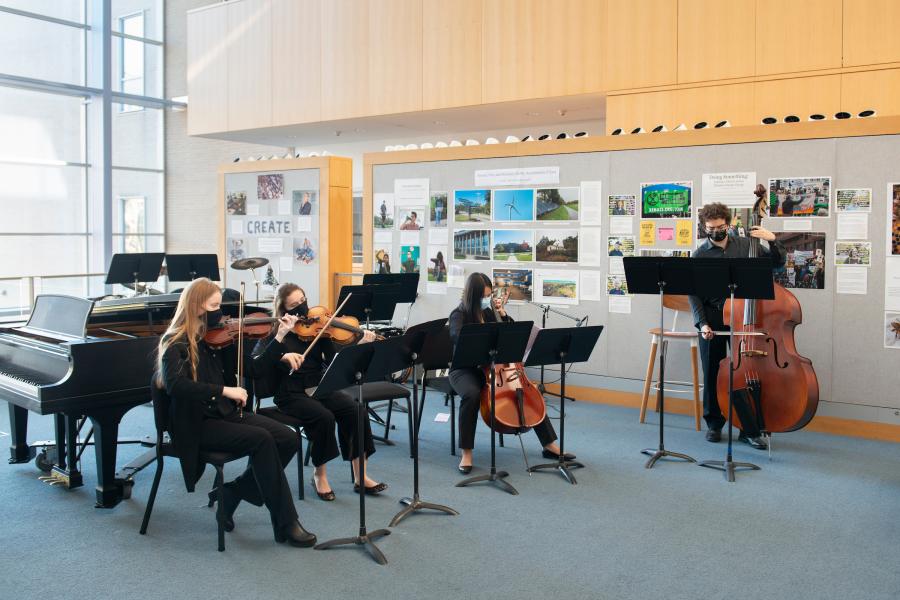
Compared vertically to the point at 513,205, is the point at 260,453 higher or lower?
lower

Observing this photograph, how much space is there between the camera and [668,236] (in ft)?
23.9

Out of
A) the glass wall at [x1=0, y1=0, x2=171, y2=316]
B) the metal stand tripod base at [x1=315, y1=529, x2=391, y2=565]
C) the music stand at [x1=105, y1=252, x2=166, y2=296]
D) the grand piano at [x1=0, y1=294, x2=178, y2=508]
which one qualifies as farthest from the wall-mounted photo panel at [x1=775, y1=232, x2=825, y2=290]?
the glass wall at [x1=0, y1=0, x2=171, y2=316]

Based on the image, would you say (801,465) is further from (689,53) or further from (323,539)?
(689,53)

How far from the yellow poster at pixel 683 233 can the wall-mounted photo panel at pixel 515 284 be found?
1490 mm

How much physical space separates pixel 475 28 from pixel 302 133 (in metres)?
3.79

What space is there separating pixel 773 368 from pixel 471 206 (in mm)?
3787

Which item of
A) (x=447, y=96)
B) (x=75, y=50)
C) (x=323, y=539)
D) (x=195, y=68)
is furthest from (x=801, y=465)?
(x=75, y=50)

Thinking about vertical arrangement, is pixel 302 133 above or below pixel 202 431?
above

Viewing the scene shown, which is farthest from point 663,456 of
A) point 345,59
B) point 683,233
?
point 345,59

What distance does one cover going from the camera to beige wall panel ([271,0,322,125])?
1109 centimetres

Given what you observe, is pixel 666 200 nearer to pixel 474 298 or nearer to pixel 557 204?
pixel 557 204

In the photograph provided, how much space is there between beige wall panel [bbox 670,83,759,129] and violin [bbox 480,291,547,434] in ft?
13.3

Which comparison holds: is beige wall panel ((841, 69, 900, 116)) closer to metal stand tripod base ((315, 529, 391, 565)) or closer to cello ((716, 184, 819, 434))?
cello ((716, 184, 819, 434))

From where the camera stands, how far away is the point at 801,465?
18.5 ft
